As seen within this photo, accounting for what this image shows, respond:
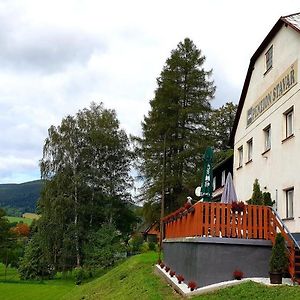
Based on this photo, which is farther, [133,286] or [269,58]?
[269,58]

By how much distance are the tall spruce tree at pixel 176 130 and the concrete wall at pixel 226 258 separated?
26432mm

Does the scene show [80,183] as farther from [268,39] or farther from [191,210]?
[191,210]

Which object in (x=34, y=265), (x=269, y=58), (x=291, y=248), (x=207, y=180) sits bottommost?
(x=34, y=265)

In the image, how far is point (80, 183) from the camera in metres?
42.7

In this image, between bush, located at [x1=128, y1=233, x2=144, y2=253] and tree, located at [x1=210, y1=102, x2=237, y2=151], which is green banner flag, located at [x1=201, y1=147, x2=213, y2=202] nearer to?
bush, located at [x1=128, y1=233, x2=144, y2=253]

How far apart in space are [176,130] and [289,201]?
25.3 m

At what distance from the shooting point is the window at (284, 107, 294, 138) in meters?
16.5

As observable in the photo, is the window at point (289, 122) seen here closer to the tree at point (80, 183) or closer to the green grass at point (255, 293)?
the green grass at point (255, 293)

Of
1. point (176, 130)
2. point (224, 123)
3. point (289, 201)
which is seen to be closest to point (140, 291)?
point (289, 201)

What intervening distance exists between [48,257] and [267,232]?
105 ft

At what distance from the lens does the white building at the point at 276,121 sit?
1580 cm

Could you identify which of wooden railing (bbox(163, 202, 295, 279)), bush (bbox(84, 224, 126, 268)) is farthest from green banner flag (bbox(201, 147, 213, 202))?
bush (bbox(84, 224, 126, 268))

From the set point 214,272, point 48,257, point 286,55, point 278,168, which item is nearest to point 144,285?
point 214,272

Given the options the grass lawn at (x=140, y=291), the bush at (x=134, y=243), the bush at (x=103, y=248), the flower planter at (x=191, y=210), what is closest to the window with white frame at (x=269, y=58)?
the flower planter at (x=191, y=210)
